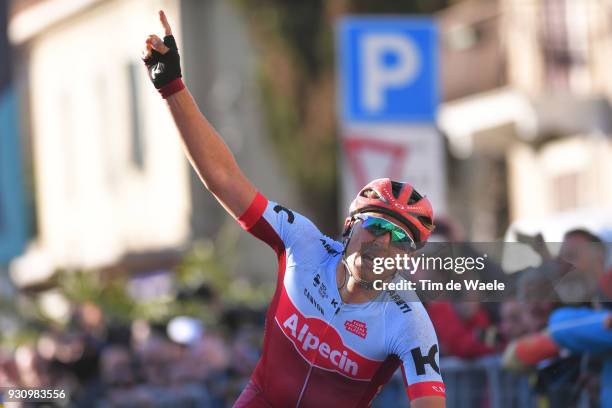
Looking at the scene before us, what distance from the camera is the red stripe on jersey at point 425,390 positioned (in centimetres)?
495

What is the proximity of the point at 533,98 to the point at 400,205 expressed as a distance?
19951 millimetres

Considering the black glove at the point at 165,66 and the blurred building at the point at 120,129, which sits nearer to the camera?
the black glove at the point at 165,66

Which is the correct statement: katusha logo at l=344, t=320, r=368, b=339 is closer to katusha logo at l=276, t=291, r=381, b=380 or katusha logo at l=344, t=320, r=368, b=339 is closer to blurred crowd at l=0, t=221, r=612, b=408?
katusha logo at l=276, t=291, r=381, b=380

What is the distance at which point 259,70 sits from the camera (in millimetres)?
30234

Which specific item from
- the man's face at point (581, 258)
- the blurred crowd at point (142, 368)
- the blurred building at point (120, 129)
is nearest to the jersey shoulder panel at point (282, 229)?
the man's face at point (581, 258)

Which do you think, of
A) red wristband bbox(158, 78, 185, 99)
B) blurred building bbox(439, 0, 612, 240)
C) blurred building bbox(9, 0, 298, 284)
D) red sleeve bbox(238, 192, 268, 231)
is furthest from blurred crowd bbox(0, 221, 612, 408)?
blurred building bbox(9, 0, 298, 284)

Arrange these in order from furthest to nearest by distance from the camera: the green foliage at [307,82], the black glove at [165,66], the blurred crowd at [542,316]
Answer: the green foliage at [307,82] < the blurred crowd at [542,316] < the black glove at [165,66]

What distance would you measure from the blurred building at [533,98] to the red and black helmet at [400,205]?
1808 cm

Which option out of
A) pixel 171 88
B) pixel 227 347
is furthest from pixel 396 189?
pixel 227 347

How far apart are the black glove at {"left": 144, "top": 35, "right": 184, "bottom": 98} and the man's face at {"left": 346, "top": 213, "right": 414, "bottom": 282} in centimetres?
78

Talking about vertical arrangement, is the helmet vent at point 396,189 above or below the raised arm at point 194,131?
below

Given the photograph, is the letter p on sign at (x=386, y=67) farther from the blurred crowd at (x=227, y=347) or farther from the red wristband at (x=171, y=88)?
the red wristband at (x=171, y=88)

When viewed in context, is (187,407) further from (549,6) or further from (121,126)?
(121,126)

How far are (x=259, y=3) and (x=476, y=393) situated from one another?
71.4 feet
